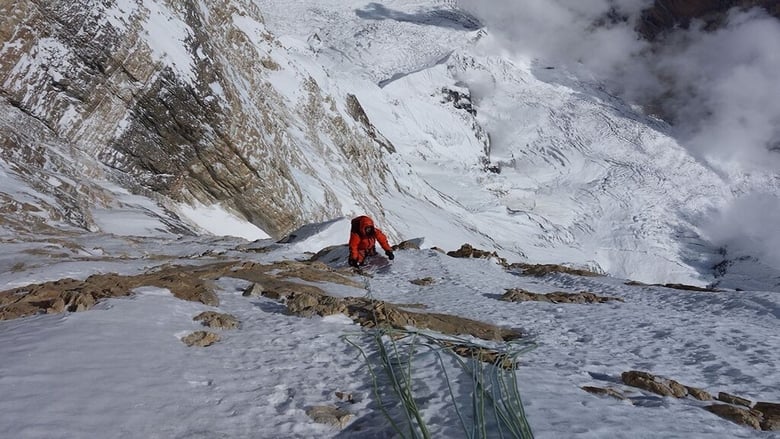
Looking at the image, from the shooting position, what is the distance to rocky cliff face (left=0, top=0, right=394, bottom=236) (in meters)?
21.8

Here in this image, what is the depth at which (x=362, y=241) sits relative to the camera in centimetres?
1305

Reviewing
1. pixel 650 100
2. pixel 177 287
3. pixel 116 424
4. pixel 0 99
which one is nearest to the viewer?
pixel 116 424

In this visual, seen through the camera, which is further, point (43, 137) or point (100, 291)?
point (43, 137)

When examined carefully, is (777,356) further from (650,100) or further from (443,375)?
(650,100)

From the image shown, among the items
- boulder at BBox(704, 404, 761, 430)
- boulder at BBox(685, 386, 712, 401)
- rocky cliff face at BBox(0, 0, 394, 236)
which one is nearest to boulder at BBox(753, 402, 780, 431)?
boulder at BBox(704, 404, 761, 430)

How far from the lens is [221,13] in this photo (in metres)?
34.5

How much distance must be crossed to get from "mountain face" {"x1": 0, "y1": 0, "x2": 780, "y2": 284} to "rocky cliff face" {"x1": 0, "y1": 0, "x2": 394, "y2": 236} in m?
0.08

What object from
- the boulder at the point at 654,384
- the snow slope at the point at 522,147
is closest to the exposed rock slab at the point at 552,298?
the boulder at the point at 654,384

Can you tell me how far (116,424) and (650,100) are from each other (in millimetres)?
170353

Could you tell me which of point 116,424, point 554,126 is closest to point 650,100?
point 554,126

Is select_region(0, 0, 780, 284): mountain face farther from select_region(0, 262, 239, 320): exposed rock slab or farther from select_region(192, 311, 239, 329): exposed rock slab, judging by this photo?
select_region(192, 311, 239, 329): exposed rock slab

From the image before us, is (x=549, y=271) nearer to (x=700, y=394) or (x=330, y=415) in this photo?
(x=700, y=394)

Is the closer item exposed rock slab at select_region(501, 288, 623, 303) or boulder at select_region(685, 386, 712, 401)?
boulder at select_region(685, 386, 712, 401)

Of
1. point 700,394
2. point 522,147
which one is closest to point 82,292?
point 700,394
